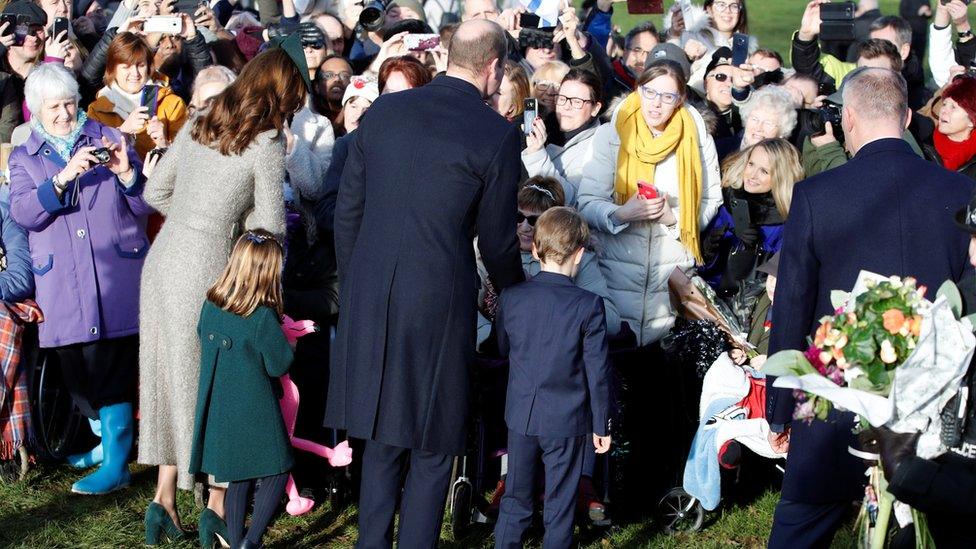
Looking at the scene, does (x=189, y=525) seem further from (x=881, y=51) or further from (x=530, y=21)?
(x=881, y=51)

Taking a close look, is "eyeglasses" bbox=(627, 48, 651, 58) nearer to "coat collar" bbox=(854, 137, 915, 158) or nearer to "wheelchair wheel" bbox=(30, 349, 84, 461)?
"wheelchair wheel" bbox=(30, 349, 84, 461)

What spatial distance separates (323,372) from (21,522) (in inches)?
61.7

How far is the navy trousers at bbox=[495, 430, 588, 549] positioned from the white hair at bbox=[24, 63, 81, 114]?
275cm

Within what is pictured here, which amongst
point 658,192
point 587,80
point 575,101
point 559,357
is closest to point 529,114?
point 575,101

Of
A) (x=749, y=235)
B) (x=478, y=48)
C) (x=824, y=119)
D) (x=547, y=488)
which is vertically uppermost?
(x=478, y=48)

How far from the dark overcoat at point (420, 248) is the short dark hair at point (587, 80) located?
232 centimetres

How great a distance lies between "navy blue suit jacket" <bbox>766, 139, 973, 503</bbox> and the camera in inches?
168

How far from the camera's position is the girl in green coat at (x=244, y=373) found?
5.18m

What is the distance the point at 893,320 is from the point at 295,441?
128 inches

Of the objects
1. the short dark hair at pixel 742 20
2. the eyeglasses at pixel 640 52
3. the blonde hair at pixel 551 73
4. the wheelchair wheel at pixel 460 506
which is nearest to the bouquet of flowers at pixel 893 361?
the wheelchair wheel at pixel 460 506

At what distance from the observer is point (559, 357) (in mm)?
5031

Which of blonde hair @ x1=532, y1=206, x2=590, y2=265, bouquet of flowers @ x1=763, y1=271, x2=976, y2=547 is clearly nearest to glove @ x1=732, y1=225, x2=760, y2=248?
blonde hair @ x1=532, y1=206, x2=590, y2=265

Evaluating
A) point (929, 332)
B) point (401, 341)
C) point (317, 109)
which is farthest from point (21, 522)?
point (929, 332)

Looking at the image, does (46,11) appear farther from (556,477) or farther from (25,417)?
(556,477)
